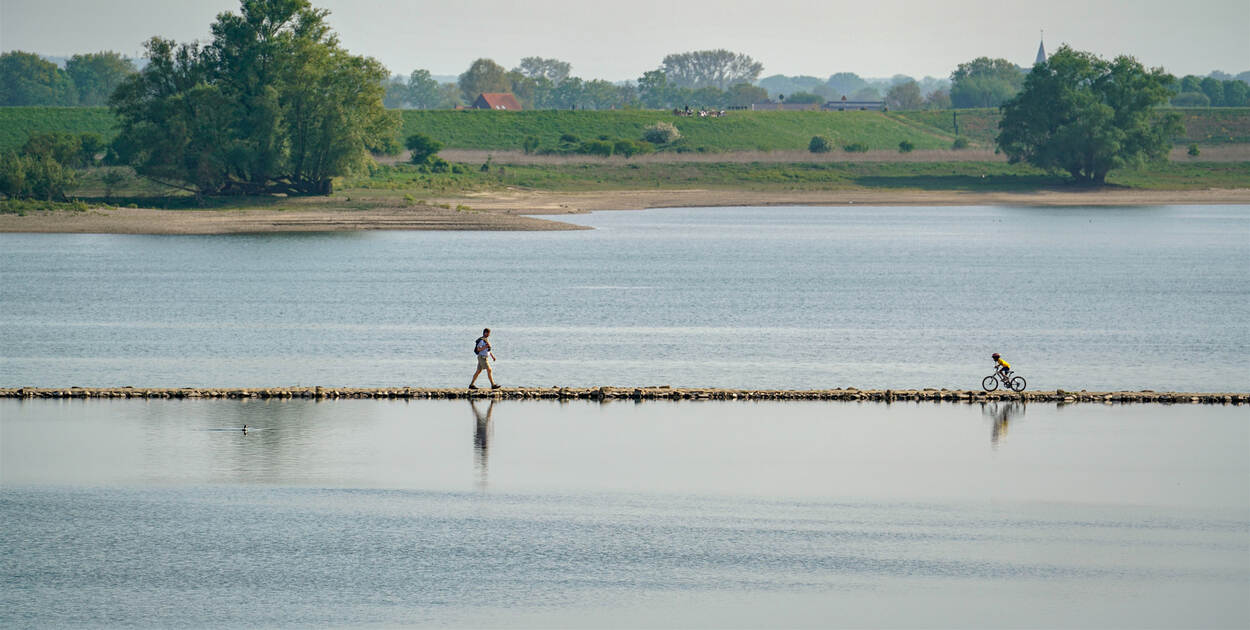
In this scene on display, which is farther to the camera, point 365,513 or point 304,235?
point 304,235

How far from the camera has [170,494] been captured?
92.1 ft

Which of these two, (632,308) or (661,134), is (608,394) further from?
(661,134)

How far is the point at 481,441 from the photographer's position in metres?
33.1

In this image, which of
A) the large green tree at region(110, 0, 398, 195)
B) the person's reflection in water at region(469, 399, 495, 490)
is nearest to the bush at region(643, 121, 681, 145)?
the large green tree at region(110, 0, 398, 195)

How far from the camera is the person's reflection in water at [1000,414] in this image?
112 ft

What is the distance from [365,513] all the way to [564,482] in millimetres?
4321

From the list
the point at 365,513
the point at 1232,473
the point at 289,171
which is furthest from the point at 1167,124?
the point at 365,513

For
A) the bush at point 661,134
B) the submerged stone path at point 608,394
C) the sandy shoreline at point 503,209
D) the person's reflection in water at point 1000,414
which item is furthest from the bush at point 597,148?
the person's reflection in water at point 1000,414

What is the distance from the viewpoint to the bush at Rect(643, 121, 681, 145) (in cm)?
16538

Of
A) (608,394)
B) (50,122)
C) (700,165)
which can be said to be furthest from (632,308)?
(50,122)

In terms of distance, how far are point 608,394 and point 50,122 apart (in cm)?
13649

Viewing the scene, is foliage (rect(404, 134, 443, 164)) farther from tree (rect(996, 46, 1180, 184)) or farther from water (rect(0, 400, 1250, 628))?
water (rect(0, 400, 1250, 628))

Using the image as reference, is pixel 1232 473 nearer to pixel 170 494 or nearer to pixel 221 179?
pixel 170 494

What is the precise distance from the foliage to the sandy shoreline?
13394 millimetres
